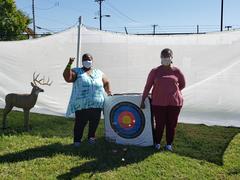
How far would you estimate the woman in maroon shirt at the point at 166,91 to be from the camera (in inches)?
245

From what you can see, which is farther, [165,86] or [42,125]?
[42,125]

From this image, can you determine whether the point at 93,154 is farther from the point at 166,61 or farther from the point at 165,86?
the point at 166,61

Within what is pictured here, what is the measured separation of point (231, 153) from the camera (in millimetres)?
6602

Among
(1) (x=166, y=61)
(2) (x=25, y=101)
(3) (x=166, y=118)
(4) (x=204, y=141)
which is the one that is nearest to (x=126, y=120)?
(3) (x=166, y=118)

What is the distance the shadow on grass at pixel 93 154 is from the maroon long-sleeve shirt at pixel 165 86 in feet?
2.73

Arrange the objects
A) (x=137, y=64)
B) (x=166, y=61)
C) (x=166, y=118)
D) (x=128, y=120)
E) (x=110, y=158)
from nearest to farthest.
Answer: (x=110, y=158), (x=166, y=61), (x=166, y=118), (x=128, y=120), (x=137, y=64)

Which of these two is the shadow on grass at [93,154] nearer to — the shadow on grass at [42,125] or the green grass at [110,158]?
the green grass at [110,158]

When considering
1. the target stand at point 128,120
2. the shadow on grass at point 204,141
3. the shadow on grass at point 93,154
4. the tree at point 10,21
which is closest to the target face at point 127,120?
the target stand at point 128,120

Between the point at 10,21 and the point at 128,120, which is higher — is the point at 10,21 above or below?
above

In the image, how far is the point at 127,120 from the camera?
6746 mm

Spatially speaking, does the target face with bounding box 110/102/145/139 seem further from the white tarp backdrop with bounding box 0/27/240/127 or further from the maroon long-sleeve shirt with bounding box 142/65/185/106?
the white tarp backdrop with bounding box 0/27/240/127

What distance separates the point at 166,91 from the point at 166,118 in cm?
46

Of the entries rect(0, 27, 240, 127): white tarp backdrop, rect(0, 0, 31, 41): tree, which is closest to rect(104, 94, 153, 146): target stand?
rect(0, 27, 240, 127): white tarp backdrop

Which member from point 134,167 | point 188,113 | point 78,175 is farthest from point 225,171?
point 188,113
